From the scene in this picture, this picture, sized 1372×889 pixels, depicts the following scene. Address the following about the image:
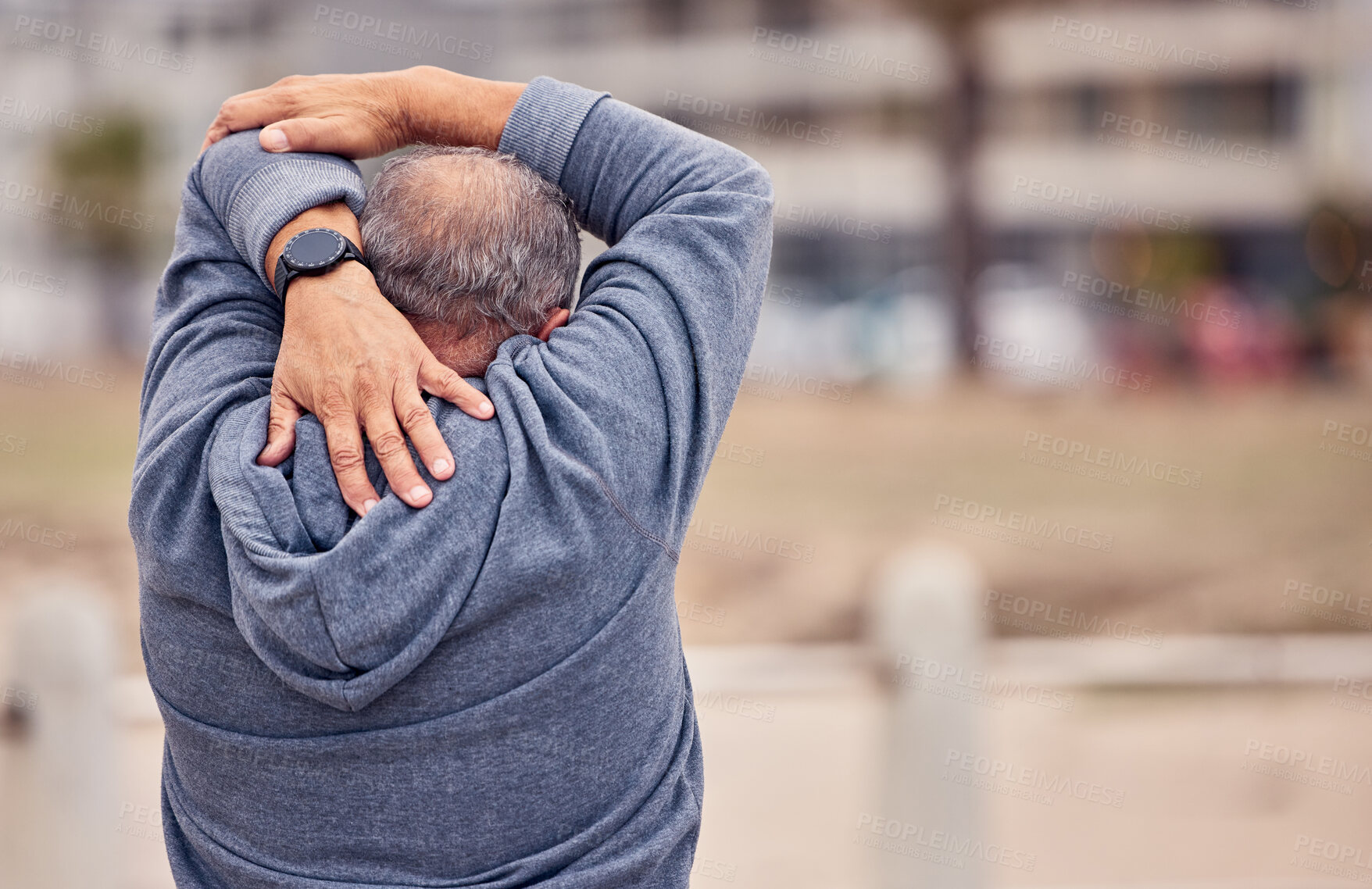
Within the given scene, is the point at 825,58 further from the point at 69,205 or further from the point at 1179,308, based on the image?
the point at 69,205

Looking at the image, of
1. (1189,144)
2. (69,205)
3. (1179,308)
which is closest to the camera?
(1179,308)

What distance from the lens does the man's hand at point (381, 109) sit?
1.68 meters

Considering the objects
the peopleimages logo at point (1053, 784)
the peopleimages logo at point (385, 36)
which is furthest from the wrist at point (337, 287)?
the peopleimages logo at point (385, 36)

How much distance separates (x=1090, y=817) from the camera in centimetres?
447

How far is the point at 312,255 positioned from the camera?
4.79 ft

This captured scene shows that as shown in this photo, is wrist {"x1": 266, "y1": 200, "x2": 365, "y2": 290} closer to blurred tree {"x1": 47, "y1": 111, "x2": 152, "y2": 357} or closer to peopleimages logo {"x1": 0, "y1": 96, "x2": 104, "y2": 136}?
peopleimages logo {"x1": 0, "y1": 96, "x2": 104, "y2": 136}

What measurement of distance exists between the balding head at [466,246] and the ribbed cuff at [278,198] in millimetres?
64

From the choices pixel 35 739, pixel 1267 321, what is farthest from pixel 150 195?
pixel 35 739

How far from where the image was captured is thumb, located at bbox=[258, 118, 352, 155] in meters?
1.61

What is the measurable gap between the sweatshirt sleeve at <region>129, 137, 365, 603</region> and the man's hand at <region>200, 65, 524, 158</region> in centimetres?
4

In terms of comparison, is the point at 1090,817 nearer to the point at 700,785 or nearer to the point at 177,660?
the point at 700,785

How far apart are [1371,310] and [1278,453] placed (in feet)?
28.6

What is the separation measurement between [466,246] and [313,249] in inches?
7.6

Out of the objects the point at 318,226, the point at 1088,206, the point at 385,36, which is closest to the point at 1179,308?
the point at 385,36
